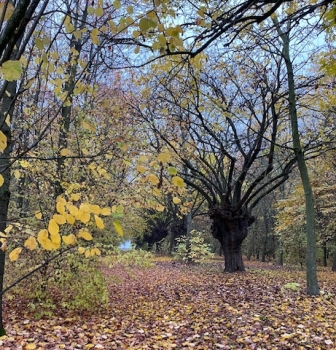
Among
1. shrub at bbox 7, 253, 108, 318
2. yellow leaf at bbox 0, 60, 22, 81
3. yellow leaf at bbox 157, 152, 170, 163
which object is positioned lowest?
shrub at bbox 7, 253, 108, 318

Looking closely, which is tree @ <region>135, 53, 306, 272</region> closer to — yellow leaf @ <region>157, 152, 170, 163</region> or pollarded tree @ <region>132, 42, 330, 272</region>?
pollarded tree @ <region>132, 42, 330, 272</region>

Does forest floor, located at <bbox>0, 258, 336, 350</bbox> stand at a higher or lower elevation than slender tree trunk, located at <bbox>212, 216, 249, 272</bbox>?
lower

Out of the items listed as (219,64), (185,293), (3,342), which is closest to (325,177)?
(219,64)

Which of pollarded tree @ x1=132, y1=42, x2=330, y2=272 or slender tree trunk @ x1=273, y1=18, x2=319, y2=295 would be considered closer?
slender tree trunk @ x1=273, y1=18, x2=319, y2=295

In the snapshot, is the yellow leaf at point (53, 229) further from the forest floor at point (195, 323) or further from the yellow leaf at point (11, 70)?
the forest floor at point (195, 323)

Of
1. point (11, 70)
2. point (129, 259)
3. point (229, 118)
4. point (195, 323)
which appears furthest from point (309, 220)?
point (11, 70)

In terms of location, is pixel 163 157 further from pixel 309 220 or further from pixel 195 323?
pixel 309 220

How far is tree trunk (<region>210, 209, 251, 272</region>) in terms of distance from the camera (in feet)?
32.1

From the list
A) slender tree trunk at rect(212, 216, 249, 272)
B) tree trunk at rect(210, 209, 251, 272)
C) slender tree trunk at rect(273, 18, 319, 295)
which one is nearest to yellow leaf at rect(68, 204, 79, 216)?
slender tree trunk at rect(273, 18, 319, 295)

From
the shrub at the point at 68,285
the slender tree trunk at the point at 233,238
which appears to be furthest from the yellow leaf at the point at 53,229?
the slender tree trunk at the point at 233,238

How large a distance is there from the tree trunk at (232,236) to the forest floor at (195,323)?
3.27 meters

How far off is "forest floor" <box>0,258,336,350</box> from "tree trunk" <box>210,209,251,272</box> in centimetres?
327

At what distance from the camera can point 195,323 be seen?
14.8ft

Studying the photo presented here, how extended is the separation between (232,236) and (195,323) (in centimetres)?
553
